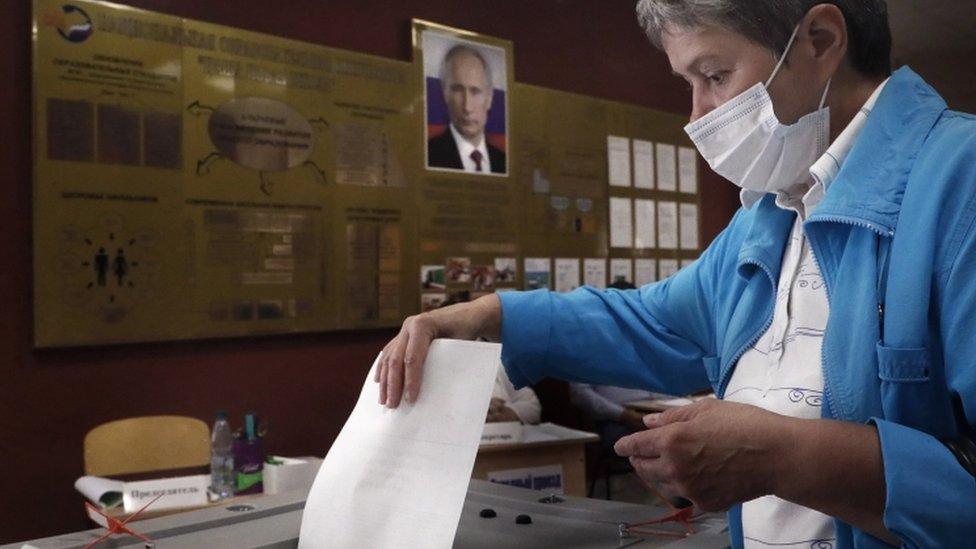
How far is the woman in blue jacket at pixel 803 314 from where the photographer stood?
780 millimetres

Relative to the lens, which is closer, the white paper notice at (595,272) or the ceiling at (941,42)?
the white paper notice at (595,272)

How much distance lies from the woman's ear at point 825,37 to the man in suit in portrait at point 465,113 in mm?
3326

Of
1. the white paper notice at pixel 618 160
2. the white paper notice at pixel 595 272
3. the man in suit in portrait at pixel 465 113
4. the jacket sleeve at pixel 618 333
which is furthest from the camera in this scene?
the white paper notice at pixel 618 160

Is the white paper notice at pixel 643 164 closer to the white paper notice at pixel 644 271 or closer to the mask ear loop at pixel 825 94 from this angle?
the white paper notice at pixel 644 271

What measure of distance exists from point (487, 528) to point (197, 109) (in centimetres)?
282

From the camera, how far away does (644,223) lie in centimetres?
533

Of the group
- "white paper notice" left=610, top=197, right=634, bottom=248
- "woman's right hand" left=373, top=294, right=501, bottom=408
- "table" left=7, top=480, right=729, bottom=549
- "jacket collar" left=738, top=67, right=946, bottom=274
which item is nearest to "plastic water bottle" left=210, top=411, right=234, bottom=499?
"table" left=7, top=480, right=729, bottom=549

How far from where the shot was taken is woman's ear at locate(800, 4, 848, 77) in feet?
3.34

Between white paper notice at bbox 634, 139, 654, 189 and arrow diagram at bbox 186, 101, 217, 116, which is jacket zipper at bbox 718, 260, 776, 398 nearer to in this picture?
arrow diagram at bbox 186, 101, 217, 116

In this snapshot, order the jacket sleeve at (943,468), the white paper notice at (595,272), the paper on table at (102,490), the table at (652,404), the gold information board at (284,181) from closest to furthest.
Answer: the jacket sleeve at (943,468), the paper on table at (102,490), the gold information board at (284,181), the table at (652,404), the white paper notice at (595,272)

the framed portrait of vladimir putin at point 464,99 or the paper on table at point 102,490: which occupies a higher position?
the framed portrait of vladimir putin at point 464,99

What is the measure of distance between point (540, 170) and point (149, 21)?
2108mm

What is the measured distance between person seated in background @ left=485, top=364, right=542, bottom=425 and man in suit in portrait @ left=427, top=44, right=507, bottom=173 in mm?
1075

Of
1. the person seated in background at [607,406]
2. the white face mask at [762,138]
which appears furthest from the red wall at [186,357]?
the white face mask at [762,138]
